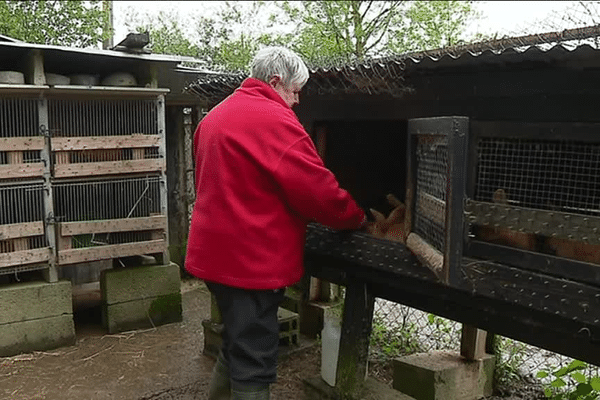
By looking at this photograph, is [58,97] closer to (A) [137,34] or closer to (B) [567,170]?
(A) [137,34]

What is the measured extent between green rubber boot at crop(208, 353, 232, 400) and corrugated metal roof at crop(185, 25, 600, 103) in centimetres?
177

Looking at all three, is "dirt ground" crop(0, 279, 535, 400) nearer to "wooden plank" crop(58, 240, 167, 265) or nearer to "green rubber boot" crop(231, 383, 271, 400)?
"wooden plank" crop(58, 240, 167, 265)

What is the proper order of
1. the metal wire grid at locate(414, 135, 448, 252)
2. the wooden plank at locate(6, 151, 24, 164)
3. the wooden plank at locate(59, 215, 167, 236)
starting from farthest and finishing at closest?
the wooden plank at locate(59, 215, 167, 236), the wooden plank at locate(6, 151, 24, 164), the metal wire grid at locate(414, 135, 448, 252)

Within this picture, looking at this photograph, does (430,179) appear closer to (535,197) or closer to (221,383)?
(535,197)

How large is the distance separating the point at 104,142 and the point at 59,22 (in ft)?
22.5

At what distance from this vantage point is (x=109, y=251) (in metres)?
6.02

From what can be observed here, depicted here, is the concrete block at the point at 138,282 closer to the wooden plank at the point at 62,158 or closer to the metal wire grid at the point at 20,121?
the wooden plank at the point at 62,158

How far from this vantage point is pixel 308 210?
301 cm

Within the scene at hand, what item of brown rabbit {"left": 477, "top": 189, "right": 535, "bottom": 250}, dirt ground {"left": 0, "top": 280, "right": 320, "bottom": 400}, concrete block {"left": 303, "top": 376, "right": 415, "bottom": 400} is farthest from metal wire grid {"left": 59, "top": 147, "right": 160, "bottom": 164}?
brown rabbit {"left": 477, "top": 189, "right": 535, "bottom": 250}

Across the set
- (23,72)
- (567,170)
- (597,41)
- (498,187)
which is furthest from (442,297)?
(23,72)

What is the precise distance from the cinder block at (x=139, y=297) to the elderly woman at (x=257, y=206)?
129 inches

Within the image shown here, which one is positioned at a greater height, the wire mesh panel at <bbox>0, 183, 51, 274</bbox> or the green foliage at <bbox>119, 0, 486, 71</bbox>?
the green foliage at <bbox>119, 0, 486, 71</bbox>

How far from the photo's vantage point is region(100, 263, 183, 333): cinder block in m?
6.20

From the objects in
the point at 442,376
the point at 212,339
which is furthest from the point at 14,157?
the point at 442,376
